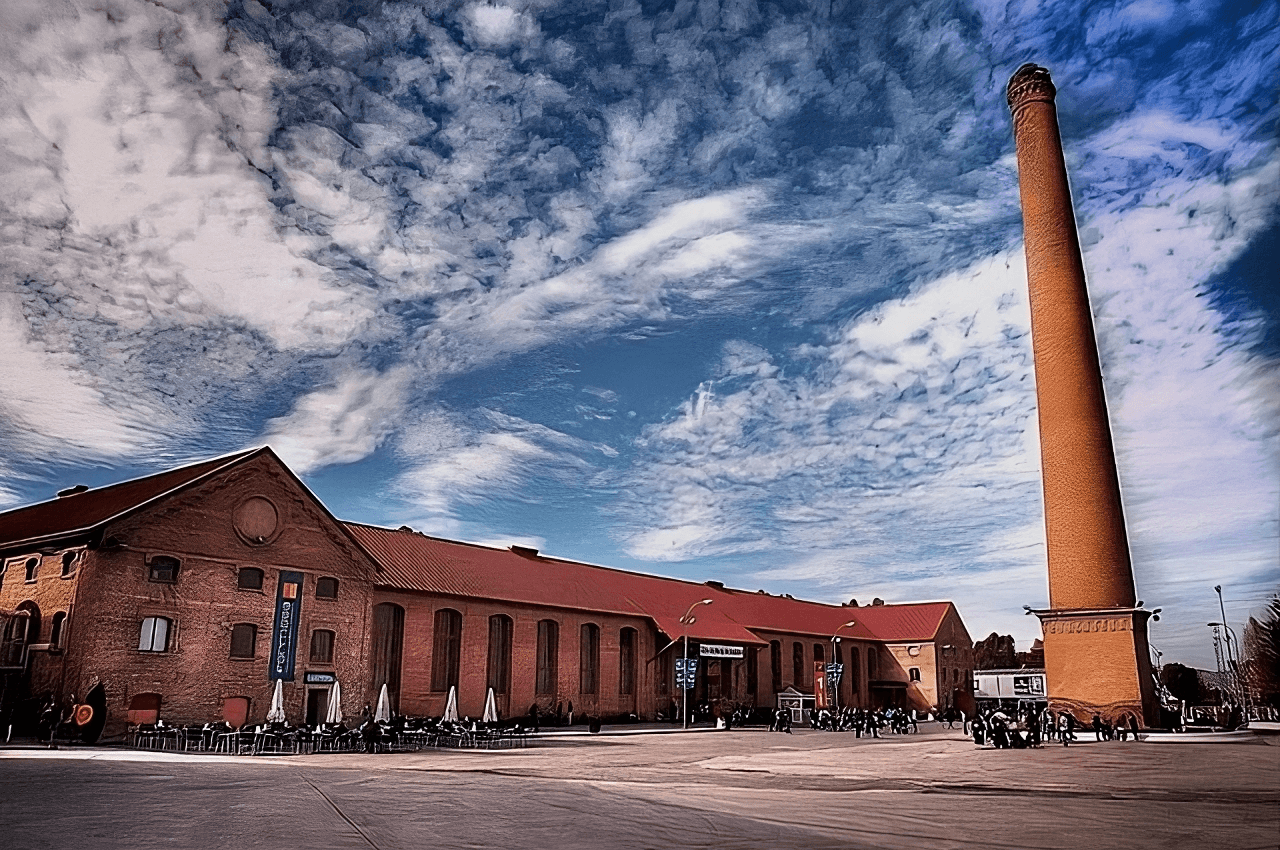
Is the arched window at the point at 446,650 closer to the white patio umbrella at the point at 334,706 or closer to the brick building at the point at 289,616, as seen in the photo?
the brick building at the point at 289,616

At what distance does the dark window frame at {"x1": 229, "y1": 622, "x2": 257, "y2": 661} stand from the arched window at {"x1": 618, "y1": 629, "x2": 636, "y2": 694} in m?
23.9

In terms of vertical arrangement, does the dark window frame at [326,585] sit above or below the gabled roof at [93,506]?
below

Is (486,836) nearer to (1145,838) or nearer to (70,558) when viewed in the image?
(1145,838)

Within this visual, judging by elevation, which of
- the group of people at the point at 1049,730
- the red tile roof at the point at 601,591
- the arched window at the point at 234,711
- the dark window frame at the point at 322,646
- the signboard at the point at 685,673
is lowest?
the group of people at the point at 1049,730

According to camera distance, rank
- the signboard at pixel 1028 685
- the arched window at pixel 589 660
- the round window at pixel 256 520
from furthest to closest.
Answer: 1. the arched window at pixel 589 660
2. the signboard at pixel 1028 685
3. the round window at pixel 256 520

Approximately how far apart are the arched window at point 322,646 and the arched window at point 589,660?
54.6 ft

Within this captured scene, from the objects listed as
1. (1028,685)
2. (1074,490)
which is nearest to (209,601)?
(1074,490)

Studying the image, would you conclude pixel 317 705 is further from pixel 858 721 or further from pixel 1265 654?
pixel 1265 654

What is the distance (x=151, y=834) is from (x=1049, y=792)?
53.6 feet

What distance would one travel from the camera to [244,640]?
37.8 metres

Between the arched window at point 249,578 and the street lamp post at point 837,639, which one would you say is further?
the street lamp post at point 837,639

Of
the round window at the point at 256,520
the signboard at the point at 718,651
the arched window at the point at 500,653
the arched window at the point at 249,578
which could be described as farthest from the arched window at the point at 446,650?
the signboard at the point at 718,651

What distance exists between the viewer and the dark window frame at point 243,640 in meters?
37.3

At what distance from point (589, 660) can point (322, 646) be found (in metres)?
18.3
